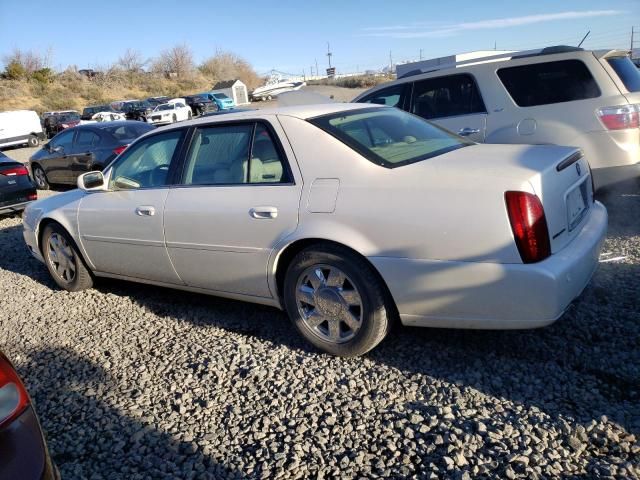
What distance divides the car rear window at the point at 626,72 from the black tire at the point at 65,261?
5.44 meters

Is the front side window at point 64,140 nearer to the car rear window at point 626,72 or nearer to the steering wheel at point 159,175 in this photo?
the steering wheel at point 159,175

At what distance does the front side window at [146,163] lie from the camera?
4.09 meters

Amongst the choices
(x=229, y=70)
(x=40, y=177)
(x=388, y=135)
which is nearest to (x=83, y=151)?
(x=40, y=177)

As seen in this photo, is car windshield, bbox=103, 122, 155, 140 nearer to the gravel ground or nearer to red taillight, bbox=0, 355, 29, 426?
the gravel ground

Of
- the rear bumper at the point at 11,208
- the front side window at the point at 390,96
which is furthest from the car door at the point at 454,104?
the rear bumper at the point at 11,208

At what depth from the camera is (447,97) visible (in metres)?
6.08

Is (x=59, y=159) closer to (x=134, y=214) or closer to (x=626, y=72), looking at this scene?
(x=134, y=214)

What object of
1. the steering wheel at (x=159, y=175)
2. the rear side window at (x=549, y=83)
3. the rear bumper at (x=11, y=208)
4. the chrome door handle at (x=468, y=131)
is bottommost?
the rear bumper at (x=11, y=208)

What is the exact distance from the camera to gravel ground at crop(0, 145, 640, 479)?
7.66ft

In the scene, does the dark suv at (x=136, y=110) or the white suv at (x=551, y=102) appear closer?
the white suv at (x=551, y=102)

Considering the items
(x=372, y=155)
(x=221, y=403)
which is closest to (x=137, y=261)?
(x=221, y=403)

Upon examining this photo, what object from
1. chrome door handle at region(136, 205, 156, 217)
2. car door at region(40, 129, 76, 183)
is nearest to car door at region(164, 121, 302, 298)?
chrome door handle at region(136, 205, 156, 217)

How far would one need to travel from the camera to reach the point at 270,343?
3.57 meters

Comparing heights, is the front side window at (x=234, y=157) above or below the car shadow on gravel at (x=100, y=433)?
above
